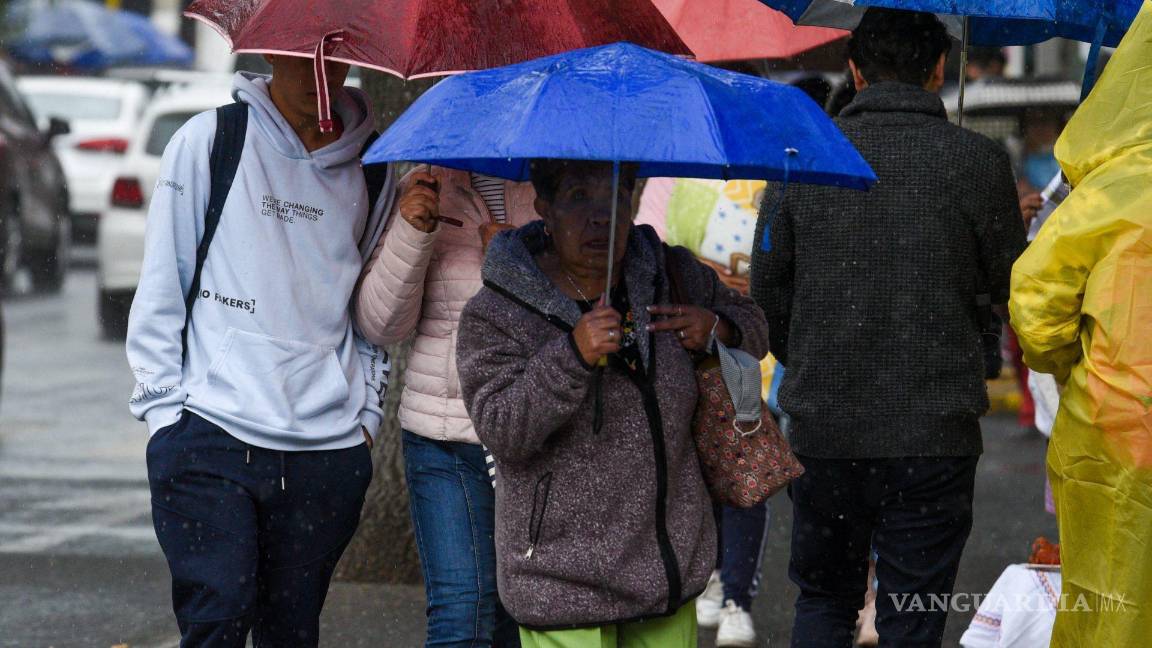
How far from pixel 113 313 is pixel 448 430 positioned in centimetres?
1276

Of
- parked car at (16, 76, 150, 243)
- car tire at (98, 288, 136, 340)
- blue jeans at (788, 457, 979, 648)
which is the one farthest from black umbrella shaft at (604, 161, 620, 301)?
parked car at (16, 76, 150, 243)

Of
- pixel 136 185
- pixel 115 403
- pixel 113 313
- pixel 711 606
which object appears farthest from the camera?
pixel 113 313

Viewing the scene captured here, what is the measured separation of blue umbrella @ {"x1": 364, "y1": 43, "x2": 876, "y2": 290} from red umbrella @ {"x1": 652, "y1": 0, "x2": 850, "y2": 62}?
2.48m

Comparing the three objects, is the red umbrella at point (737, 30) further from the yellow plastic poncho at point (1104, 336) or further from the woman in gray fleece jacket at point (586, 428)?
the woman in gray fleece jacket at point (586, 428)

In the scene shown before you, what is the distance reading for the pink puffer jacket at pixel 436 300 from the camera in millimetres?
4332

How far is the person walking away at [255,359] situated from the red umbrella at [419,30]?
0.13 metres

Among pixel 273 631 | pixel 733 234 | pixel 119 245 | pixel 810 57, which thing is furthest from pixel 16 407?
pixel 273 631

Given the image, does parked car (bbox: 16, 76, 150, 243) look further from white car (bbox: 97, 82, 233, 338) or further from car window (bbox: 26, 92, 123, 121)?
white car (bbox: 97, 82, 233, 338)

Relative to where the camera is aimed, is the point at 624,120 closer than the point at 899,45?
Yes

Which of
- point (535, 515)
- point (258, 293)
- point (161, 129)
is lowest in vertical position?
point (161, 129)

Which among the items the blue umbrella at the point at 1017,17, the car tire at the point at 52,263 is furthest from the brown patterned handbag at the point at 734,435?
the car tire at the point at 52,263

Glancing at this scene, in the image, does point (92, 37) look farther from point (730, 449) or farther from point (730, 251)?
point (730, 449)

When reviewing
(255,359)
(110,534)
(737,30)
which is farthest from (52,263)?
(255,359)

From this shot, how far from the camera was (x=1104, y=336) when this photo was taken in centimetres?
406
